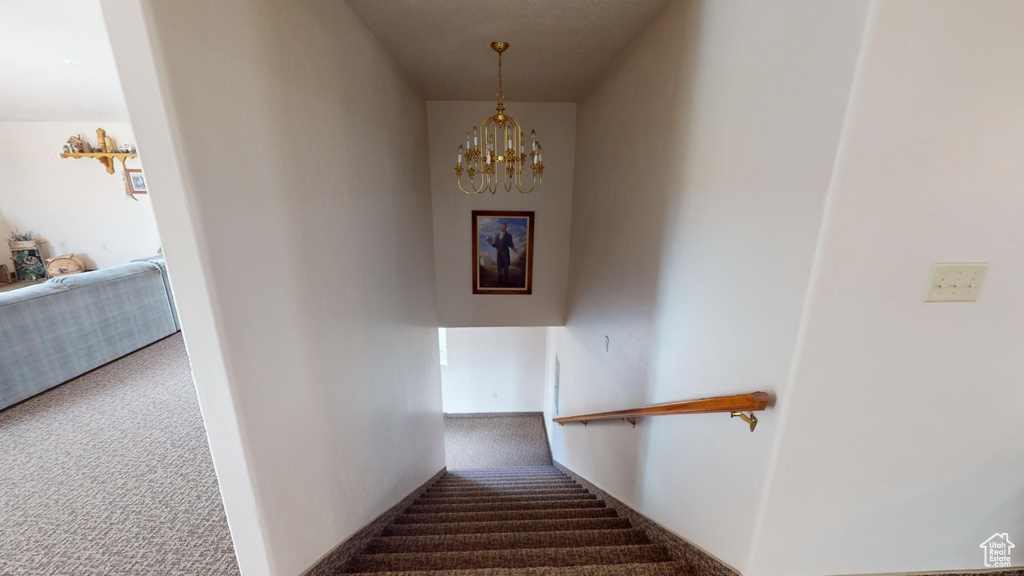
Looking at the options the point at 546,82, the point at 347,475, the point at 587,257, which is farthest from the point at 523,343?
the point at 347,475

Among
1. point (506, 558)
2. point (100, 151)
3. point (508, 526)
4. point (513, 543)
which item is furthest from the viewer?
point (100, 151)

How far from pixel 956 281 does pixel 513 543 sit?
6.11 feet

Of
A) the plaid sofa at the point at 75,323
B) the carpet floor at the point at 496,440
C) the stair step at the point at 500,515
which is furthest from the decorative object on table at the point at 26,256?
the stair step at the point at 500,515

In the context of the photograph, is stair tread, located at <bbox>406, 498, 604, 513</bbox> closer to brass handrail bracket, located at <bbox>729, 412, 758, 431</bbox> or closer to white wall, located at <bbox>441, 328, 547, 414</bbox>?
brass handrail bracket, located at <bbox>729, 412, 758, 431</bbox>

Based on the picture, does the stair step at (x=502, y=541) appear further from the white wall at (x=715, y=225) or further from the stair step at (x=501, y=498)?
the stair step at (x=501, y=498)

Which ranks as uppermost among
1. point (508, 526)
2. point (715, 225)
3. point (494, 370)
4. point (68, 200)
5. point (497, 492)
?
point (68, 200)

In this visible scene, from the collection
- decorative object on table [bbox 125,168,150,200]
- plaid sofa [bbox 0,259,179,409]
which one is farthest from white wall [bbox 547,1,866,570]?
decorative object on table [bbox 125,168,150,200]

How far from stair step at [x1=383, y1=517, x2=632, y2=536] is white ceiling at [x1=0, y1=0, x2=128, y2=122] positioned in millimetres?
2361

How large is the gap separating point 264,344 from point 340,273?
524 millimetres

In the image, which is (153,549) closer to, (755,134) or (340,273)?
(340,273)

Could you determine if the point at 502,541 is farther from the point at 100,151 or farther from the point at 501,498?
the point at 100,151

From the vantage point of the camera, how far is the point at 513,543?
1.73 metres

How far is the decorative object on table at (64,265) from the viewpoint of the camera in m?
5.61

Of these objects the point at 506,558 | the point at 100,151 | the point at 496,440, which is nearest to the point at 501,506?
the point at 506,558
